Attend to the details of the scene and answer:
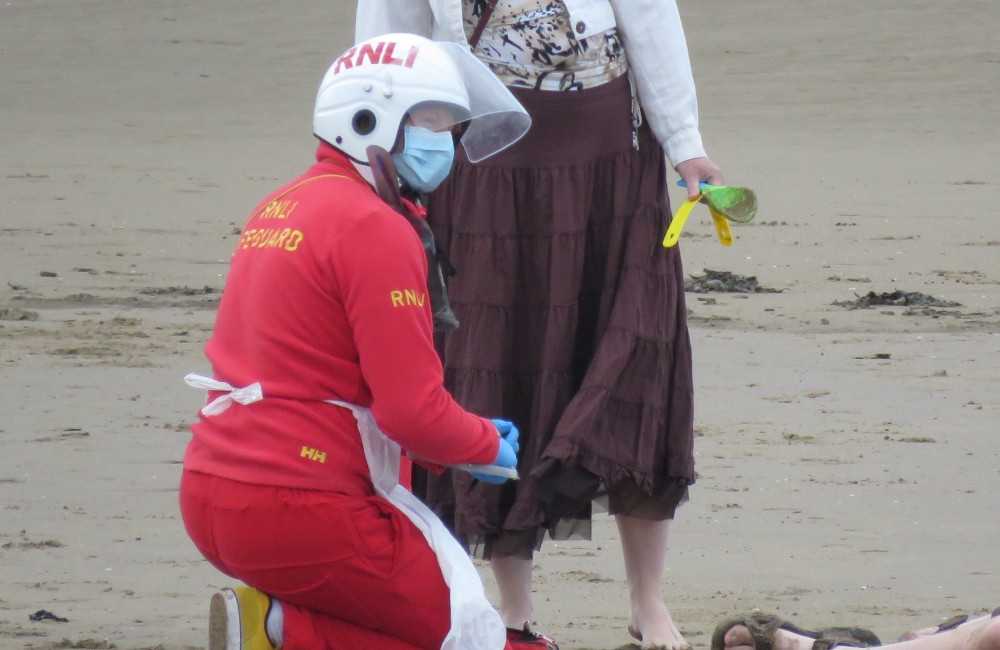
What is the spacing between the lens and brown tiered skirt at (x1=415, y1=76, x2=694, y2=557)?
3.51 meters

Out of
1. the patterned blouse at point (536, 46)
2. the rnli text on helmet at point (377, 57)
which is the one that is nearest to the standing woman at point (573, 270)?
the patterned blouse at point (536, 46)

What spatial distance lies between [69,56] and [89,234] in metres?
10.3

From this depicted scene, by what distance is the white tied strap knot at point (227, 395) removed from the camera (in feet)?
8.91

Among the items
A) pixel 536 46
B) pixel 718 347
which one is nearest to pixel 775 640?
pixel 536 46

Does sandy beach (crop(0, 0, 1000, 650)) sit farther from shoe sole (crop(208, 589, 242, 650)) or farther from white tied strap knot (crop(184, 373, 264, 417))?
white tied strap knot (crop(184, 373, 264, 417))

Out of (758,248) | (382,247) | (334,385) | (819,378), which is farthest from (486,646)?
(758,248)

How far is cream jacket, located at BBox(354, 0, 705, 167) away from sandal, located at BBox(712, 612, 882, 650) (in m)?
1.02

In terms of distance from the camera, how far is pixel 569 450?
134 inches

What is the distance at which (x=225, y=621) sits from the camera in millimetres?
2748

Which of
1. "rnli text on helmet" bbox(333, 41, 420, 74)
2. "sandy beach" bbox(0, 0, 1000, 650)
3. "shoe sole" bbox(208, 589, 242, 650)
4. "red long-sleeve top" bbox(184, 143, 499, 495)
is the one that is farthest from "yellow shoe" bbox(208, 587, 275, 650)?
"rnli text on helmet" bbox(333, 41, 420, 74)

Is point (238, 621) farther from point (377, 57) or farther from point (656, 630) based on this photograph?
point (656, 630)

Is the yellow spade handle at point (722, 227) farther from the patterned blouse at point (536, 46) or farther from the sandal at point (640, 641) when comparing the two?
the sandal at point (640, 641)

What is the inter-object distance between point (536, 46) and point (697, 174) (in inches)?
18.5

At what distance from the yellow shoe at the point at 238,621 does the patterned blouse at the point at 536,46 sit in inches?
52.3
